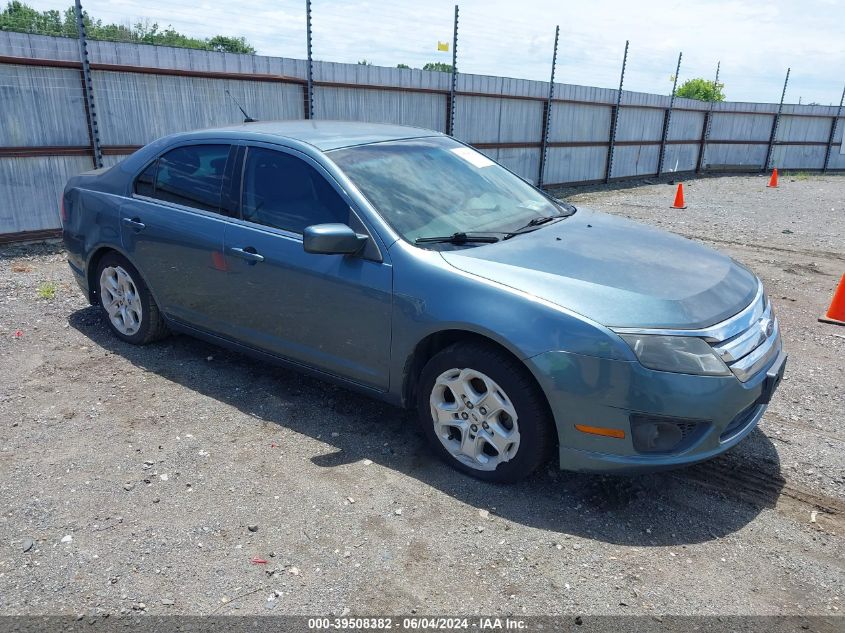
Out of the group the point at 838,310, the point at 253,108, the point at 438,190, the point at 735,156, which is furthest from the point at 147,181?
the point at 735,156

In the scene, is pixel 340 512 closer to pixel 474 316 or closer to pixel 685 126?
pixel 474 316

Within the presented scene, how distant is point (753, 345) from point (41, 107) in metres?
8.51

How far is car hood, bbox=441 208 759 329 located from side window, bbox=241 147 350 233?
821 mm

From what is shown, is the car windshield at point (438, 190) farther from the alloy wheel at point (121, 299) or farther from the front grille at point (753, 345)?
the alloy wheel at point (121, 299)

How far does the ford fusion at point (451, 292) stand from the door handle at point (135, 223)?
0.02m

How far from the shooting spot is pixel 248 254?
3984mm

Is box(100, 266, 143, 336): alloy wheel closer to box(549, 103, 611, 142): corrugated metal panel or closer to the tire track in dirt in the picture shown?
the tire track in dirt

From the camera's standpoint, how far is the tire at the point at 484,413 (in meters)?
3.09

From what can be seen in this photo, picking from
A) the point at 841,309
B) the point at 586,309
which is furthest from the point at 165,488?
the point at 841,309

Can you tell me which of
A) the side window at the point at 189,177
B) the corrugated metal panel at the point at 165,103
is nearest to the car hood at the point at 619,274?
the side window at the point at 189,177

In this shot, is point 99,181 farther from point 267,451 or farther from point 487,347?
point 487,347

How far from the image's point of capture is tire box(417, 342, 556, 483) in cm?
309

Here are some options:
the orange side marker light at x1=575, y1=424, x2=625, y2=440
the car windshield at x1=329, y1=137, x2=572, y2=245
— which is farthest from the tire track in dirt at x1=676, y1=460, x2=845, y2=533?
the car windshield at x1=329, y1=137, x2=572, y2=245

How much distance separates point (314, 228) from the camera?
340 centimetres
